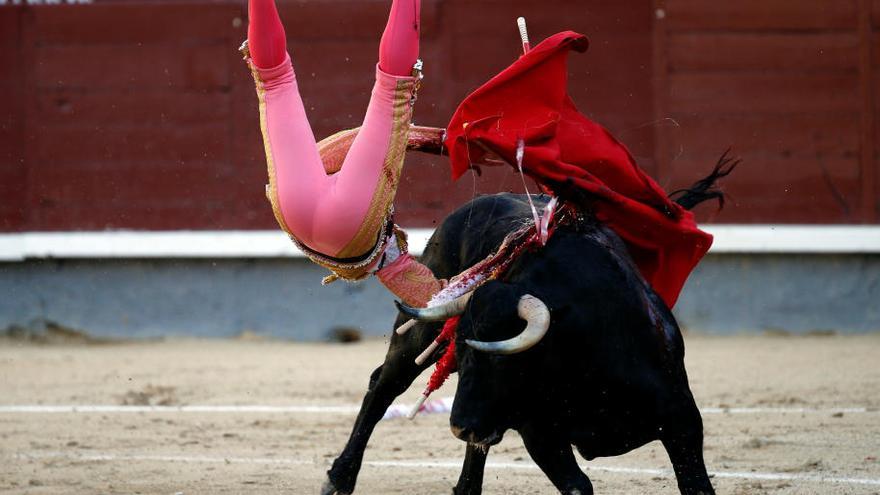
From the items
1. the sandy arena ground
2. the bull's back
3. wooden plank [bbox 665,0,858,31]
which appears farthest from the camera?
wooden plank [bbox 665,0,858,31]

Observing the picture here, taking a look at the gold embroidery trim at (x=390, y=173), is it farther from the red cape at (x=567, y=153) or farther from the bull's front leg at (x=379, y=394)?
the bull's front leg at (x=379, y=394)

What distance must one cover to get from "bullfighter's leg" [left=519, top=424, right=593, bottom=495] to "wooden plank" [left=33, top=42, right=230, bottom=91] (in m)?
5.15

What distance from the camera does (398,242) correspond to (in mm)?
3031

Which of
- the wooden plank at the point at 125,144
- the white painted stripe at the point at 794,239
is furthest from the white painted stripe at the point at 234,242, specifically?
the wooden plank at the point at 125,144

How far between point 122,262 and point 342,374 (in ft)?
6.21

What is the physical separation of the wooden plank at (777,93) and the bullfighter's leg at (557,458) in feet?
16.3

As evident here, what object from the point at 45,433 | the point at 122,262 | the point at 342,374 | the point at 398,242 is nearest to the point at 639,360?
the point at 398,242

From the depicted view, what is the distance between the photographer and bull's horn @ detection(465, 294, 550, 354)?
259cm

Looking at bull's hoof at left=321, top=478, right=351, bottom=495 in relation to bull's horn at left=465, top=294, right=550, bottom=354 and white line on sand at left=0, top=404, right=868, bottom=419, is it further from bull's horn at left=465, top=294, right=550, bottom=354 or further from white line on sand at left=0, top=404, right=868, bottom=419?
white line on sand at left=0, top=404, right=868, bottom=419

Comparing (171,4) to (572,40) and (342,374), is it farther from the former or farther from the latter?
(572,40)

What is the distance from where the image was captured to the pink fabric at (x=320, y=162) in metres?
2.81

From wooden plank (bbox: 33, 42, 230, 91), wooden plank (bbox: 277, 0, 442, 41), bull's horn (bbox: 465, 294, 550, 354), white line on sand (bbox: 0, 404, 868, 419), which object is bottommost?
white line on sand (bbox: 0, 404, 868, 419)

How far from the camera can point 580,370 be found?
2746 millimetres

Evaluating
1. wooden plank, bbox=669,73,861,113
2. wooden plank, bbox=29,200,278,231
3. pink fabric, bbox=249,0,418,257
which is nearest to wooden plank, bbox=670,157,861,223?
wooden plank, bbox=669,73,861,113
